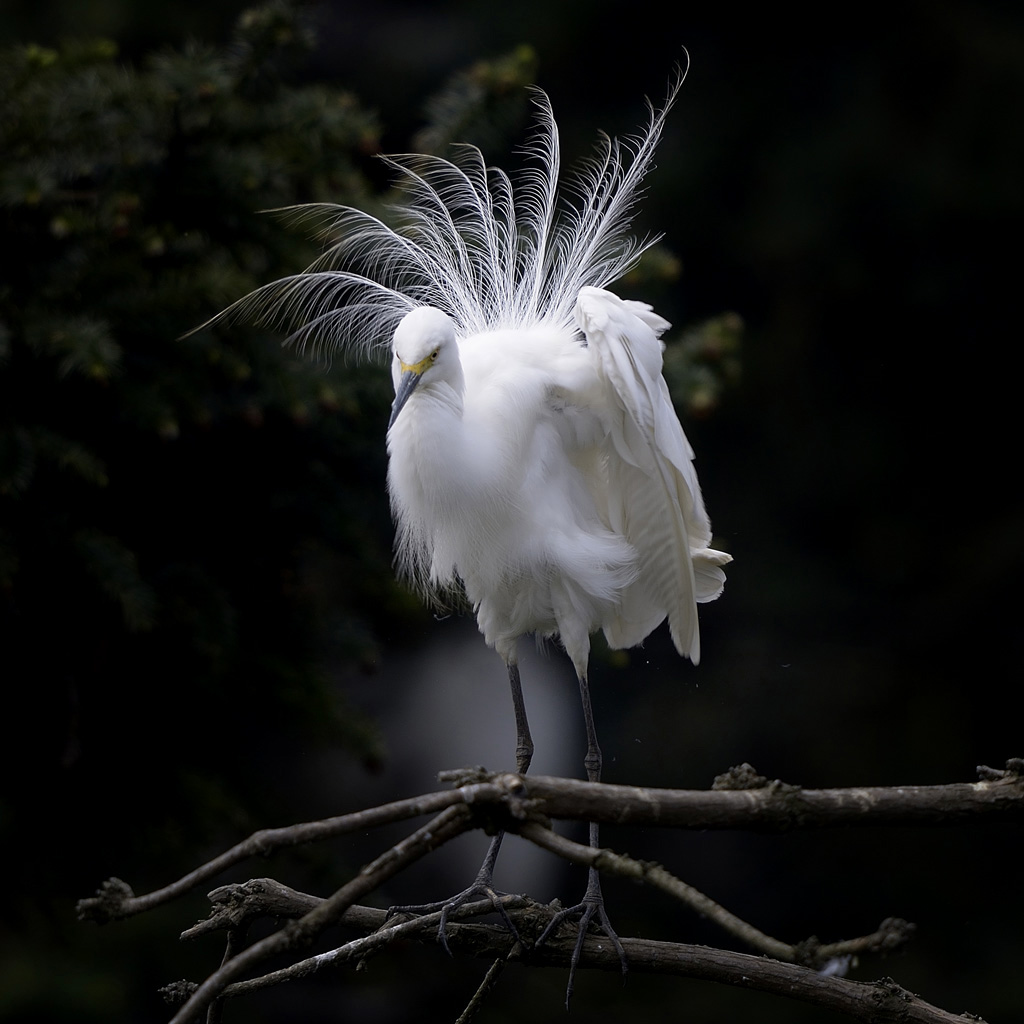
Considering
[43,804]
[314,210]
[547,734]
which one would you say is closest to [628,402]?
[314,210]

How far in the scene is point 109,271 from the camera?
140 centimetres

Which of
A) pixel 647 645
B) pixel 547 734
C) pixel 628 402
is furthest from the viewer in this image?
pixel 547 734

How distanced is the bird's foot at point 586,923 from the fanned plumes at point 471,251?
0.72 m

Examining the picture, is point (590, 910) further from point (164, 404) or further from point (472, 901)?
point (164, 404)

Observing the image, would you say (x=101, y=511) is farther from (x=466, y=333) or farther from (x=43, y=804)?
(x=466, y=333)

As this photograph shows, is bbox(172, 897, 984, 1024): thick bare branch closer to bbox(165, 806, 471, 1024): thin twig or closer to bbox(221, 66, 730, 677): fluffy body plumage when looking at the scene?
bbox(165, 806, 471, 1024): thin twig

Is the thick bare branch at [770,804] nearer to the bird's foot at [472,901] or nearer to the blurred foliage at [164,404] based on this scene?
the bird's foot at [472,901]

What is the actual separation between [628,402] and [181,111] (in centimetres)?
69

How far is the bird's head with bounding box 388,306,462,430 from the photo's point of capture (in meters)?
1.24

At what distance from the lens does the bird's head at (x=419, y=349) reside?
4.08ft

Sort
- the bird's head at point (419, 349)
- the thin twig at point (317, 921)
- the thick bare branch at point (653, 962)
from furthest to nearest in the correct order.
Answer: the bird's head at point (419, 349)
the thick bare branch at point (653, 962)
the thin twig at point (317, 921)

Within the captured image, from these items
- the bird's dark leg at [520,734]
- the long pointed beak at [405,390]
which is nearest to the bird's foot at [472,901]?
the bird's dark leg at [520,734]

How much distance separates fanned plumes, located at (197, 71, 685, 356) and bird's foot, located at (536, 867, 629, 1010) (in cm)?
72

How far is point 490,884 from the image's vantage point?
53.8 inches
